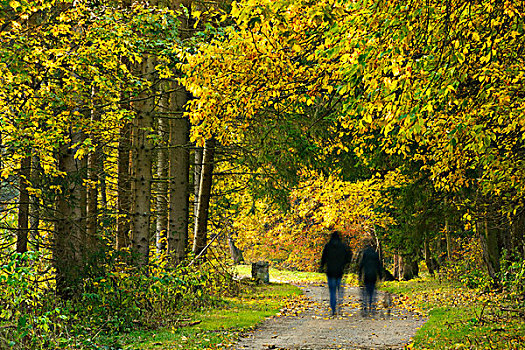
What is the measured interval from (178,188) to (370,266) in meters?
5.90

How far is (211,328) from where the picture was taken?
10.8m

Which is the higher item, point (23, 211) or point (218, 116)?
point (218, 116)

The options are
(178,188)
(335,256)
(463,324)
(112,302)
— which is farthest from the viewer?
(178,188)

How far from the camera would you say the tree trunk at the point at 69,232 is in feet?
33.3

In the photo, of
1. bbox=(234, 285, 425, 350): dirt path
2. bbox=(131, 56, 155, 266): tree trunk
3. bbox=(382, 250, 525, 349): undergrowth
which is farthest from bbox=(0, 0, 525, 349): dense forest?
bbox=(234, 285, 425, 350): dirt path

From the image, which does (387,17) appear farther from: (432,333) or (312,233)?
(312,233)

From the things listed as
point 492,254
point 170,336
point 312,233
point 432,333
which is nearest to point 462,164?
point 432,333

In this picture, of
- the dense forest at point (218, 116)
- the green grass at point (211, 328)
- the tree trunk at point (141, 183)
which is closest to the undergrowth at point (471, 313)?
the dense forest at point (218, 116)

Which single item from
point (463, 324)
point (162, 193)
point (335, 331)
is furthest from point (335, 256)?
point (162, 193)

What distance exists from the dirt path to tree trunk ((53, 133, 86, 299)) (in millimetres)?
3554

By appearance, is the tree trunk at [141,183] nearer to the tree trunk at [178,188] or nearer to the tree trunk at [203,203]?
the tree trunk at [178,188]

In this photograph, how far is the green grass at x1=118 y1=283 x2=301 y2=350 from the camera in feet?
29.4

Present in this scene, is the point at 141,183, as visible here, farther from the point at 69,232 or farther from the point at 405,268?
the point at 405,268

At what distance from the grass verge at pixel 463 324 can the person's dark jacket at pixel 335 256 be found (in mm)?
2172
